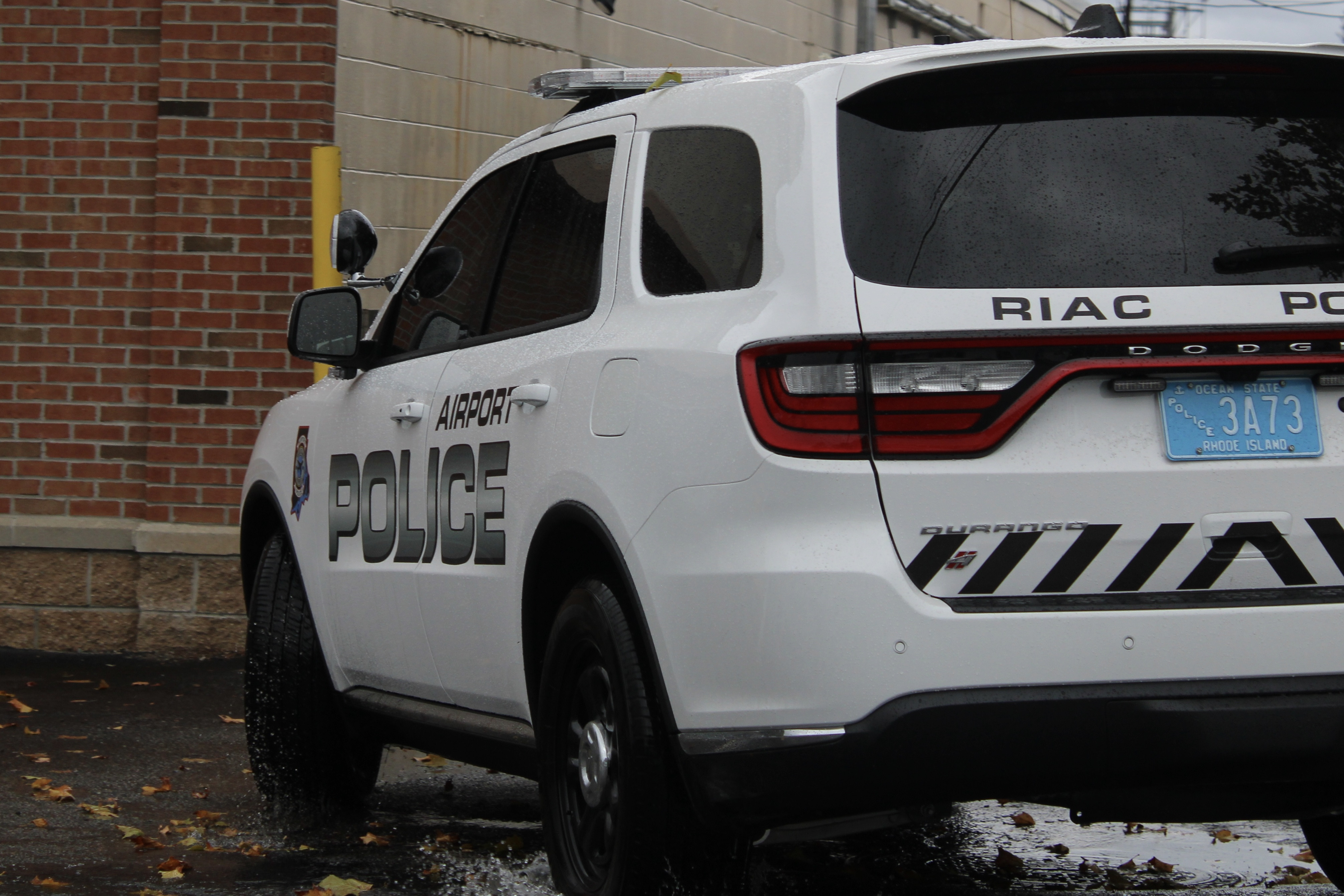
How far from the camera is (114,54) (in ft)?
32.2

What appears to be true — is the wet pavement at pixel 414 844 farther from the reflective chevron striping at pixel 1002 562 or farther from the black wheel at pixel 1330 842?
the reflective chevron striping at pixel 1002 562

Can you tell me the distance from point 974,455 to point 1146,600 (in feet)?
1.30

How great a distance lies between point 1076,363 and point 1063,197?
0.33 metres

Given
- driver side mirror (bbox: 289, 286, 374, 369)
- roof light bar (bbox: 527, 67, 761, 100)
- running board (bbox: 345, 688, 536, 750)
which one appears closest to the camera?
running board (bbox: 345, 688, 536, 750)

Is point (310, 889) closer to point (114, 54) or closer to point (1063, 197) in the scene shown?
point (1063, 197)

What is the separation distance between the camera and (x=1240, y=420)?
3393 mm

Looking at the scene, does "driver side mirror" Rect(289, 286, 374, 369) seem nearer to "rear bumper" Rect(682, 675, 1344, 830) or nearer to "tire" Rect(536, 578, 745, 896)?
"tire" Rect(536, 578, 745, 896)

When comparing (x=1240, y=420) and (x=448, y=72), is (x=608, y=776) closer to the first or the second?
(x=1240, y=420)

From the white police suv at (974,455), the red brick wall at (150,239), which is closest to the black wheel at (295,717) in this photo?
the white police suv at (974,455)

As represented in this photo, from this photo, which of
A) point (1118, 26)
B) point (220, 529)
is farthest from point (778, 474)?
point (220, 529)

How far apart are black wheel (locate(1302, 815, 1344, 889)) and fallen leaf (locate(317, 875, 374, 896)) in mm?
2378

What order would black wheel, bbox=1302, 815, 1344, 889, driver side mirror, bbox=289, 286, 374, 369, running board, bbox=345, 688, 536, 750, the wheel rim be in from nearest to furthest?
1. the wheel rim
2. running board, bbox=345, 688, 536, 750
3. black wheel, bbox=1302, 815, 1344, 889
4. driver side mirror, bbox=289, 286, 374, 369

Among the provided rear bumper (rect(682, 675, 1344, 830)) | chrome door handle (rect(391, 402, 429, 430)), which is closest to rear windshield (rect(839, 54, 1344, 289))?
rear bumper (rect(682, 675, 1344, 830))

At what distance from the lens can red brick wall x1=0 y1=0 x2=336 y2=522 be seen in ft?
31.6
